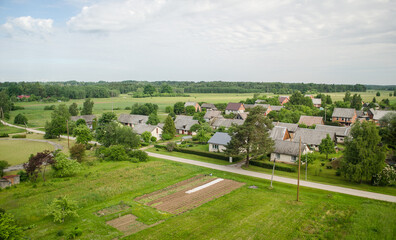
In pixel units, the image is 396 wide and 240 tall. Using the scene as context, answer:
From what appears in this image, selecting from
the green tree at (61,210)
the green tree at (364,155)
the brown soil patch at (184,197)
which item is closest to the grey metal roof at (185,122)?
the brown soil patch at (184,197)

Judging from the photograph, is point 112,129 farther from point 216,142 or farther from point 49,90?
point 49,90

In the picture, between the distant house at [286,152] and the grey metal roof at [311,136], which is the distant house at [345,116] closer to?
the grey metal roof at [311,136]

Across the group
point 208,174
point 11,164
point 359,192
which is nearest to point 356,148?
point 359,192

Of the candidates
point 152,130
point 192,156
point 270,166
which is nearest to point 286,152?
point 270,166

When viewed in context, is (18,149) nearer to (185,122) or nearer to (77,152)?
(77,152)

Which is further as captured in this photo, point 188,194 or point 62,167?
point 62,167

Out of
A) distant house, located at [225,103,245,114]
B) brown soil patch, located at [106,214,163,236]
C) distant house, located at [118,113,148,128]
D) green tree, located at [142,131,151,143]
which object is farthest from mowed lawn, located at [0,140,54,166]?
distant house, located at [225,103,245,114]

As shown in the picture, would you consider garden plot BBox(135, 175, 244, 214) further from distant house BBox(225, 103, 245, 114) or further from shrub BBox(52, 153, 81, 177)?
distant house BBox(225, 103, 245, 114)

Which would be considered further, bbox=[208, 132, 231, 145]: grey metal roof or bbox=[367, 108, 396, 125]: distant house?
bbox=[367, 108, 396, 125]: distant house
